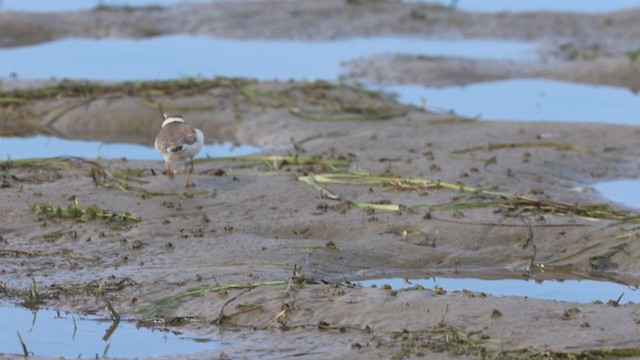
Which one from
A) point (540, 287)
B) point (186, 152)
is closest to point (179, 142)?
point (186, 152)

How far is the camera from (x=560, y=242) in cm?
909

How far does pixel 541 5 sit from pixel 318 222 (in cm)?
1437

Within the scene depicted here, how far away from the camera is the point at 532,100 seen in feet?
50.5

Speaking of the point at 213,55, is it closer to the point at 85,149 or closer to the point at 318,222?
the point at 85,149

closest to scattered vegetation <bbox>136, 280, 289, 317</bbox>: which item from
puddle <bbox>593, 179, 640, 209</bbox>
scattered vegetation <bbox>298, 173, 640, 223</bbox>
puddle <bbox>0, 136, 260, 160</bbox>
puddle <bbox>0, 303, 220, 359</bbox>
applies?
puddle <bbox>0, 303, 220, 359</bbox>

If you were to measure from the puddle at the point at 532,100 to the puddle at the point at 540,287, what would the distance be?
5.19 m

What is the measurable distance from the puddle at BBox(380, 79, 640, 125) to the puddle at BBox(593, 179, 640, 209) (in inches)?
101

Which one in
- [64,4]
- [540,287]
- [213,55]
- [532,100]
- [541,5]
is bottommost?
[540,287]

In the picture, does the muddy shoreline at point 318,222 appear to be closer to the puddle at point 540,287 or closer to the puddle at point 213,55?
the puddle at point 540,287

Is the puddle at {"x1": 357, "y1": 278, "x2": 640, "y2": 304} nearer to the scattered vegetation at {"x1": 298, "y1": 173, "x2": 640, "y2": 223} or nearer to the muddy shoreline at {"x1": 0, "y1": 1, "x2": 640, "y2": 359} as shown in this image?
the muddy shoreline at {"x1": 0, "y1": 1, "x2": 640, "y2": 359}

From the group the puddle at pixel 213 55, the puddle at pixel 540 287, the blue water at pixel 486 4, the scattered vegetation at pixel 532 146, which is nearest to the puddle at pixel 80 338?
the puddle at pixel 540 287

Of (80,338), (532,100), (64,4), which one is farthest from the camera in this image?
(64,4)

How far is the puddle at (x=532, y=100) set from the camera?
14.4m

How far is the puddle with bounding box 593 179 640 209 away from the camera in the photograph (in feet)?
35.0
